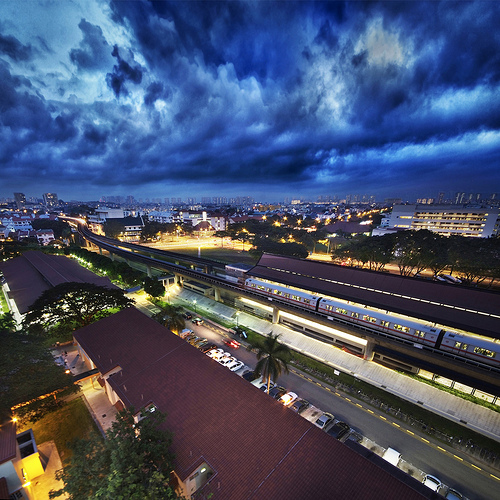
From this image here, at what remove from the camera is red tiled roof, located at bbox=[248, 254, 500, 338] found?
92.9 ft

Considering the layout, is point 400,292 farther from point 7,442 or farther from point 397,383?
point 7,442

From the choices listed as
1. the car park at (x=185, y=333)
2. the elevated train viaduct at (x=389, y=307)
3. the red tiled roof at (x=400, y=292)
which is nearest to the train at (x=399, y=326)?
the elevated train viaduct at (x=389, y=307)

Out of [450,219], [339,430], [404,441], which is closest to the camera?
[404,441]

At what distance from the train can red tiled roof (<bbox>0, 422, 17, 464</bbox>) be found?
3293 centimetres

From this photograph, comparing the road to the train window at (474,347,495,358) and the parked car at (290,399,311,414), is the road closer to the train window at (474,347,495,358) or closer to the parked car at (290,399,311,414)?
the parked car at (290,399,311,414)

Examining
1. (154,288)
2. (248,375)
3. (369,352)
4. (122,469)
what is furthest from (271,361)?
(154,288)

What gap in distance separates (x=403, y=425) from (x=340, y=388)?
646 cm

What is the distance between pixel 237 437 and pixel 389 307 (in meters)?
26.6

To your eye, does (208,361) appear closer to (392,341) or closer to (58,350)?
(392,341)

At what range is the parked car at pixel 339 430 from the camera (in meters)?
21.4

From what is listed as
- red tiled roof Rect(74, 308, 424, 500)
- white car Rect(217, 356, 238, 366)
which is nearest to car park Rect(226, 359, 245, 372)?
white car Rect(217, 356, 238, 366)

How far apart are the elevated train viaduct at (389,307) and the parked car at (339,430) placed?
11.1 m

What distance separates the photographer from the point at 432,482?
17859 millimetres

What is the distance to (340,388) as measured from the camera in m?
27.2
